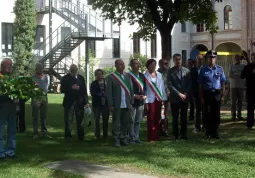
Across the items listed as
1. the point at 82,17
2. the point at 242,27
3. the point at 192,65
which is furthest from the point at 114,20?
the point at 242,27

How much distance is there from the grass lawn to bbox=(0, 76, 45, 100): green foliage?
128 cm

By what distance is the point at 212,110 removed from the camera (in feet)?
36.5

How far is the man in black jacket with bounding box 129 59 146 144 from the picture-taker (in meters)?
10.8

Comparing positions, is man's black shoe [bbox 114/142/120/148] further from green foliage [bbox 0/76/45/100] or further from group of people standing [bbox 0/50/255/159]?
green foliage [bbox 0/76/45/100]

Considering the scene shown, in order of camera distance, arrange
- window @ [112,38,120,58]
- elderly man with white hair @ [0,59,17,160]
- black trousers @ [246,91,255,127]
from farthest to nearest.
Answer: window @ [112,38,120,58] → black trousers @ [246,91,255,127] → elderly man with white hair @ [0,59,17,160]

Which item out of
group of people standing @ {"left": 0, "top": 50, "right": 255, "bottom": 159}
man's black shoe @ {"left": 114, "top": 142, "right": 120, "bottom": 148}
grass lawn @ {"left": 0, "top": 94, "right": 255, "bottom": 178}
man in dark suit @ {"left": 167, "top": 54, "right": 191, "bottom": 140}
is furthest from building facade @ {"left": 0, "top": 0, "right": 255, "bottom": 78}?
man's black shoe @ {"left": 114, "top": 142, "right": 120, "bottom": 148}

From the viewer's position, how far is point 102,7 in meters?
17.8

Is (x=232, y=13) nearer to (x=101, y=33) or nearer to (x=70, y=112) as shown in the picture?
(x=101, y=33)

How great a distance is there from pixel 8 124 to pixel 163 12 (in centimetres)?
939

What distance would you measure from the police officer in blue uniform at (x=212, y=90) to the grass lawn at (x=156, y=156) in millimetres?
428

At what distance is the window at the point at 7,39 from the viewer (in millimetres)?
35656

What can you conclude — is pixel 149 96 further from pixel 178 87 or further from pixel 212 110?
pixel 212 110

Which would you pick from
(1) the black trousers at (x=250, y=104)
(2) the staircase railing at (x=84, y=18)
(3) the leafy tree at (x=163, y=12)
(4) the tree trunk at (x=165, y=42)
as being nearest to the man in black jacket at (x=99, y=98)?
(1) the black trousers at (x=250, y=104)

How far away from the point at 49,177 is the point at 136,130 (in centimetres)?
366
